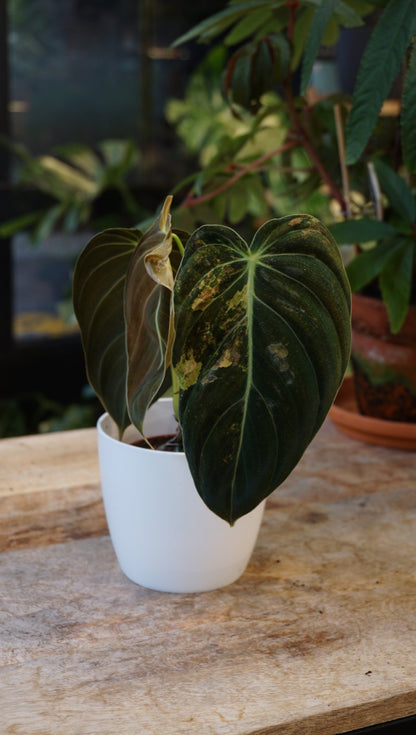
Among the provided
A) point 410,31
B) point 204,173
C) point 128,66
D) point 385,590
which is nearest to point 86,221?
point 128,66

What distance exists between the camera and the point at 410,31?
87cm

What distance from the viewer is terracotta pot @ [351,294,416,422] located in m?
1.10

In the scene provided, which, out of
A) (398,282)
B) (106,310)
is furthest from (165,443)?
(398,282)

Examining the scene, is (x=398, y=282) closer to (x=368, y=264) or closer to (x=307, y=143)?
(x=368, y=264)

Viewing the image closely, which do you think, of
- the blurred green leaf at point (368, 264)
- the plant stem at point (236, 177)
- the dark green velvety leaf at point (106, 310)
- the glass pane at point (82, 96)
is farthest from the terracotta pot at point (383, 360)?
the glass pane at point (82, 96)

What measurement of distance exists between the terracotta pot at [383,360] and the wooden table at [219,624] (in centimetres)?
16

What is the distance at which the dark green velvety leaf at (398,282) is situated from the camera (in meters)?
0.96

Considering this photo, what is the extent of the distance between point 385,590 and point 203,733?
265 millimetres

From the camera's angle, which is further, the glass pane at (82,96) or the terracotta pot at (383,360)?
the glass pane at (82,96)

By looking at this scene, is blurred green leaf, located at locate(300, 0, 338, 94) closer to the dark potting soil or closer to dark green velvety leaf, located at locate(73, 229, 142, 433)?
dark green velvety leaf, located at locate(73, 229, 142, 433)

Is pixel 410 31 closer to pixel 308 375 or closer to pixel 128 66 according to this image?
pixel 308 375

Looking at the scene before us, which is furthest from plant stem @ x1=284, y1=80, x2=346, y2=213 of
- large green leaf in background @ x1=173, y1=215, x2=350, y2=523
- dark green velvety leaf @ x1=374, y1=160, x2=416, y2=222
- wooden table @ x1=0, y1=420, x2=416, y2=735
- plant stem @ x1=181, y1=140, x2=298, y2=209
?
large green leaf in background @ x1=173, y1=215, x2=350, y2=523

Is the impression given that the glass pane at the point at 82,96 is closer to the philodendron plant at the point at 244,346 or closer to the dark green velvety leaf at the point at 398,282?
the dark green velvety leaf at the point at 398,282

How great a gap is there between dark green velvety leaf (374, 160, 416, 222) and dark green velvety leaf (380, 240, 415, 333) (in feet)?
0.12
